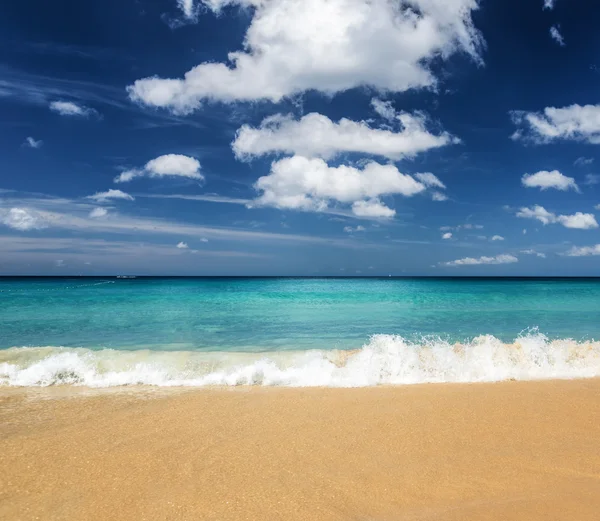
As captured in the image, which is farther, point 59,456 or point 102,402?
point 102,402

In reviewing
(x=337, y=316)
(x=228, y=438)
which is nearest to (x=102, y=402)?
(x=228, y=438)

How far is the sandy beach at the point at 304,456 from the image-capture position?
4027 millimetres

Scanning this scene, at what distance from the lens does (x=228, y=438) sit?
5672 mm

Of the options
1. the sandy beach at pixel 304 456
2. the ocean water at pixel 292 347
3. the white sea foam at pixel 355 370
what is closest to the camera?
the sandy beach at pixel 304 456

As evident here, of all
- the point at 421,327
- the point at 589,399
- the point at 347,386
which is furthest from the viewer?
the point at 421,327

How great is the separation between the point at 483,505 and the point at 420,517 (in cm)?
67

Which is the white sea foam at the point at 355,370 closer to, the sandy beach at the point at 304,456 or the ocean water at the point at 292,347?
the ocean water at the point at 292,347

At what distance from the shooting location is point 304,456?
5.11 m

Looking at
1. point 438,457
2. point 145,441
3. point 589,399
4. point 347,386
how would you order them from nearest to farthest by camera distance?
1. point 438,457
2. point 145,441
3. point 589,399
4. point 347,386

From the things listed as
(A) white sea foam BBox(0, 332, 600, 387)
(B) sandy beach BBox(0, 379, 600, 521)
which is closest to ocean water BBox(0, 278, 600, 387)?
(A) white sea foam BBox(0, 332, 600, 387)

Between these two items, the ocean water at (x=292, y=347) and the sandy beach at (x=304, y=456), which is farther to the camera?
the ocean water at (x=292, y=347)

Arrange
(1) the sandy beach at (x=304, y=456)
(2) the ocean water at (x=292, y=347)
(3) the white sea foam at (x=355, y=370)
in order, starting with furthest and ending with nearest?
(2) the ocean water at (x=292, y=347) → (3) the white sea foam at (x=355, y=370) → (1) the sandy beach at (x=304, y=456)

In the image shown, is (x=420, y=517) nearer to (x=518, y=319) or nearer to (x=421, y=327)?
(x=421, y=327)

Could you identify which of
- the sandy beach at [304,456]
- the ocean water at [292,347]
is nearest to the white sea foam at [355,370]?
the ocean water at [292,347]
